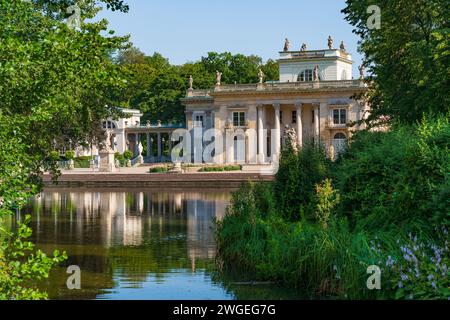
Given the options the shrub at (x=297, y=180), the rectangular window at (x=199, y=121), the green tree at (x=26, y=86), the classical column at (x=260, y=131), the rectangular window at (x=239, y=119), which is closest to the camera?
the green tree at (x=26, y=86)

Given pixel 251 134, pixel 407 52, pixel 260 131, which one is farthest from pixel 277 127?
pixel 407 52

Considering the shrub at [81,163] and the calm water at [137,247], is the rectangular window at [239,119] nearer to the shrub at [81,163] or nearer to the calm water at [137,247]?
the shrub at [81,163]

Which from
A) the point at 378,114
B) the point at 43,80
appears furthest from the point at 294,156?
the point at 378,114

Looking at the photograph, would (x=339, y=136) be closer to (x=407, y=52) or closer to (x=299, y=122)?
(x=299, y=122)

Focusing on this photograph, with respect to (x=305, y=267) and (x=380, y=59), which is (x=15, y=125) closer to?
(x=305, y=267)

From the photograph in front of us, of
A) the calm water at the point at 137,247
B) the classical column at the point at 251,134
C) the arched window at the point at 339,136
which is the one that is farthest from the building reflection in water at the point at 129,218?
the arched window at the point at 339,136

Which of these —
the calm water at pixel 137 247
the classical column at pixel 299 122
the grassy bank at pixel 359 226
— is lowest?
the calm water at pixel 137 247

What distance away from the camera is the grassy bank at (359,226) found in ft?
35.8

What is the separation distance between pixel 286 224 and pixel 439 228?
4.78 metres

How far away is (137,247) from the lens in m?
20.5

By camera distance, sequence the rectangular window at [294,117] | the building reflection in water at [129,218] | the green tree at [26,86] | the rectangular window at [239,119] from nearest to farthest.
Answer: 1. the green tree at [26,86]
2. the building reflection in water at [129,218]
3. the rectangular window at [239,119]
4. the rectangular window at [294,117]

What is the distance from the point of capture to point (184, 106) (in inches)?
3282

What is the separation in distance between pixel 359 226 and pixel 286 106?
5873 cm

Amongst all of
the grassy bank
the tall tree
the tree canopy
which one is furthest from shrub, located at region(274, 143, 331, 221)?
the tree canopy
